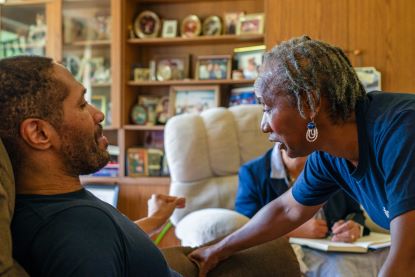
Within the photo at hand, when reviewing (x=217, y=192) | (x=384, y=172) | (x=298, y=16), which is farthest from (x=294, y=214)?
(x=298, y=16)

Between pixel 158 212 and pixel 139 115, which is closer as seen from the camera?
pixel 158 212

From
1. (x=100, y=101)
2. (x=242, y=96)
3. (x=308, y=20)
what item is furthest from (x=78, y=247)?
(x=100, y=101)

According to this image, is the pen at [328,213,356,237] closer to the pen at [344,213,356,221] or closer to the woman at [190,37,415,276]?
the pen at [344,213,356,221]

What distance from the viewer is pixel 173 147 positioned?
2354 mm

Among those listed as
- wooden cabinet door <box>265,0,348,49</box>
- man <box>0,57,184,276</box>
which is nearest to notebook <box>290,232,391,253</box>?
man <box>0,57,184,276</box>

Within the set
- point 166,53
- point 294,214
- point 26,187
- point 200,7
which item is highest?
point 200,7

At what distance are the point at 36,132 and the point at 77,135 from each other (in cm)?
8

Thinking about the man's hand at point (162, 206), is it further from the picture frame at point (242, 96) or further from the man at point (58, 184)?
the picture frame at point (242, 96)

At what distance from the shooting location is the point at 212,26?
3428 mm

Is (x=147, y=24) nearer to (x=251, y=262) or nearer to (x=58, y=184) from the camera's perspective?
(x=251, y=262)

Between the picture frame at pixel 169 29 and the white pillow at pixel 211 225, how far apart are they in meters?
1.90

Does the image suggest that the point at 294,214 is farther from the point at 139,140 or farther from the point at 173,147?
the point at 139,140

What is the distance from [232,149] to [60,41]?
69.2 inches

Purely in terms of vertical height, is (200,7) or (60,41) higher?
(200,7)
